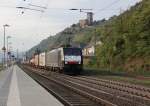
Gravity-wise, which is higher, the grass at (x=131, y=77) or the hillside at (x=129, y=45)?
the hillside at (x=129, y=45)

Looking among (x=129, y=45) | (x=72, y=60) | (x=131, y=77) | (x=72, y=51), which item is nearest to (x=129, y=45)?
(x=129, y=45)

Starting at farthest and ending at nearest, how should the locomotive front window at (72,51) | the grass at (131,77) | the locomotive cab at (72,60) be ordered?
the locomotive front window at (72,51) < the locomotive cab at (72,60) < the grass at (131,77)

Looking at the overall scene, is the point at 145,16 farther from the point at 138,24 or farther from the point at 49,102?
the point at 49,102

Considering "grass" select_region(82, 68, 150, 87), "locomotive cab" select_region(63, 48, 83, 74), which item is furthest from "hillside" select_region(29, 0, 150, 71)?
"locomotive cab" select_region(63, 48, 83, 74)

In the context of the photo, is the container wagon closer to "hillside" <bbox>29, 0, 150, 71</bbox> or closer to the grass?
the grass

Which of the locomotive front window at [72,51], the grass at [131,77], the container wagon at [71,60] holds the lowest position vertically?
the grass at [131,77]

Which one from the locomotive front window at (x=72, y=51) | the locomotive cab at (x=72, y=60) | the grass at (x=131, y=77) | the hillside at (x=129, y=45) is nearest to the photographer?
the grass at (x=131, y=77)

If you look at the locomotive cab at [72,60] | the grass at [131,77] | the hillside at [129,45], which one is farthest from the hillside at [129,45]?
the locomotive cab at [72,60]

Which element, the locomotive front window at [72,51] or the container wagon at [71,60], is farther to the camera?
the locomotive front window at [72,51]

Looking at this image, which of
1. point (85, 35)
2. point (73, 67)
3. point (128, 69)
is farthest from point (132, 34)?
point (85, 35)

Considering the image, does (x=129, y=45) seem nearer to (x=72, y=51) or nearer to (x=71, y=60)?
(x=72, y=51)

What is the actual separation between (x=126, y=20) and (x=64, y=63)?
19720 mm

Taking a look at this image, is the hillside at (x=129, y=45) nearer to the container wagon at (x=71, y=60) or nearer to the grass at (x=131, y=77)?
the grass at (x=131, y=77)

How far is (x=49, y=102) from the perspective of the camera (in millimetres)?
20766
